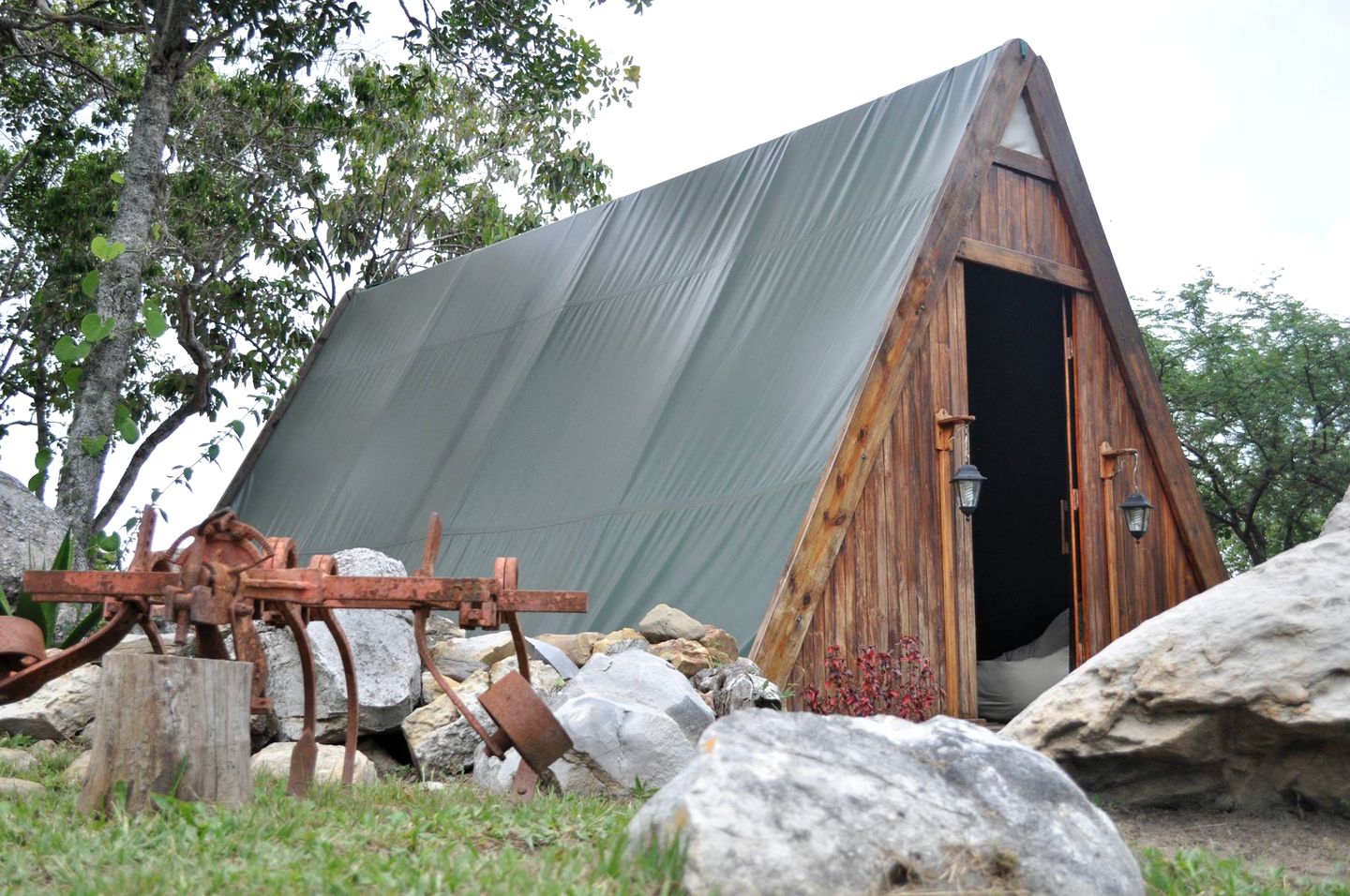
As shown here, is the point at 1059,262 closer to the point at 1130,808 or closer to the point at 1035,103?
the point at 1035,103

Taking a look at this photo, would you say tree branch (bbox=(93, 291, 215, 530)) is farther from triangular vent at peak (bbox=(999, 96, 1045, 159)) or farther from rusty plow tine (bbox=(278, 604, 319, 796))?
rusty plow tine (bbox=(278, 604, 319, 796))

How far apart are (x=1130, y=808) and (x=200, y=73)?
15.0 metres

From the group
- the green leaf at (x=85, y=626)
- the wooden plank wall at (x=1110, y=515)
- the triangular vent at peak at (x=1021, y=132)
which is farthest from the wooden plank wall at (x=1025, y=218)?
the green leaf at (x=85, y=626)

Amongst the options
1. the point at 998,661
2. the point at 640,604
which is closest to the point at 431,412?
the point at 640,604

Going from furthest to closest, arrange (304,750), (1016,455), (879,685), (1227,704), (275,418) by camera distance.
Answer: (275,418) → (1016,455) → (879,685) → (1227,704) → (304,750)

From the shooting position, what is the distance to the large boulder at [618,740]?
16.8ft

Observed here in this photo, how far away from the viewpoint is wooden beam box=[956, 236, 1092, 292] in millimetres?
8359

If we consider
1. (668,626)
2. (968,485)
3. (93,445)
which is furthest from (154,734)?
(93,445)

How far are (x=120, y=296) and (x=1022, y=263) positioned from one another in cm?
793

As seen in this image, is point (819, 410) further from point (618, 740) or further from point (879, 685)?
point (618, 740)

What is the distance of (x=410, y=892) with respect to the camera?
2986mm

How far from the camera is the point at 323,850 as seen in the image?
3.37m

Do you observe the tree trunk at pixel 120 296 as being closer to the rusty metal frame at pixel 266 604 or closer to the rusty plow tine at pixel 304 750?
the rusty metal frame at pixel 266 604

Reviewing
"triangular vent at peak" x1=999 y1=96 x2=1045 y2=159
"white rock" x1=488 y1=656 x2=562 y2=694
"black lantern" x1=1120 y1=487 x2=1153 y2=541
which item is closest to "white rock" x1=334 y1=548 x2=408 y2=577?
"white rock" x1=488 y1=656 x2=562 y2=694
